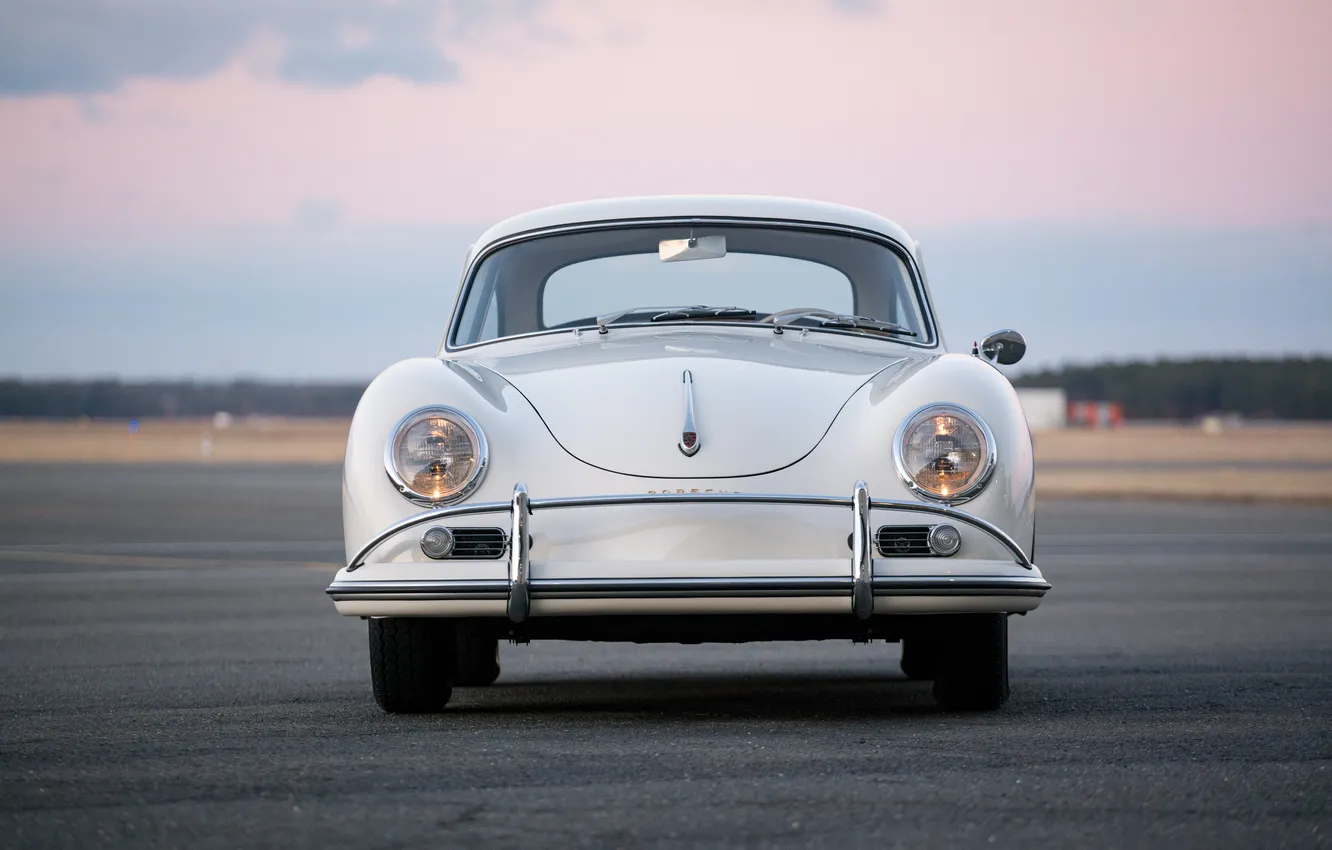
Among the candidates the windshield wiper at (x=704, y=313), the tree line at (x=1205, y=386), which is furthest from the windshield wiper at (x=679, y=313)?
the tree line at (x=1205, y=386)

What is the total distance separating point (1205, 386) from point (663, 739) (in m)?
157

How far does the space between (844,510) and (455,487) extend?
125cm

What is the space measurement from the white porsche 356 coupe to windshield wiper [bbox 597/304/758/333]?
19.9 inches

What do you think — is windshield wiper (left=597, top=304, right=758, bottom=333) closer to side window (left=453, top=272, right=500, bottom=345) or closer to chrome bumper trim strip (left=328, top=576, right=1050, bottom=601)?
side window (left=453, top=272, right=500, bottom=345)

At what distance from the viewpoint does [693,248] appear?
721 cm

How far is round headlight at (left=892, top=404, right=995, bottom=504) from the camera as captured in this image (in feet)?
18.3

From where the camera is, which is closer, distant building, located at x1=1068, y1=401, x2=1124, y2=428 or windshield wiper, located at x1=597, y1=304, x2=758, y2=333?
windshield wiper, located at x1=597, y1=304, x2=758, y2=333

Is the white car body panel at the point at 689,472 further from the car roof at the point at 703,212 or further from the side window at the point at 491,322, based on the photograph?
the car roof at the point at 703,212

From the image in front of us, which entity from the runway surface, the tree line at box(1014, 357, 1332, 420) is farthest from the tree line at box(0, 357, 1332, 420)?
the runway surface

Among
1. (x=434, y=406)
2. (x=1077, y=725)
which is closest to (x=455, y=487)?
(x=434, y=406)

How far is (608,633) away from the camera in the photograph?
562 centimetres

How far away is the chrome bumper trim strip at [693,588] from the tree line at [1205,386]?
484 ft

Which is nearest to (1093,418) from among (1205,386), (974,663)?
(1205,386)

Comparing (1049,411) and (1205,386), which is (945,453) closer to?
(1049,411)
